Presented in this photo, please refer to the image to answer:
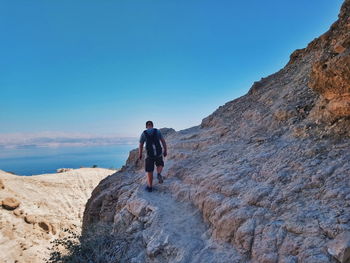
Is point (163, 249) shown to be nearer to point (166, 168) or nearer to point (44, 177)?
point (166, 168)

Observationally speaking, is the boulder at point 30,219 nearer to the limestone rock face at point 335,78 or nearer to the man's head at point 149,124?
the man's head at point 149,124

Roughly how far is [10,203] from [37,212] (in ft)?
6.80

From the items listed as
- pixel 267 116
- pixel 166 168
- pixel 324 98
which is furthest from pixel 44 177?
pixel 324 98

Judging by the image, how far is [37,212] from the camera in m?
21.2

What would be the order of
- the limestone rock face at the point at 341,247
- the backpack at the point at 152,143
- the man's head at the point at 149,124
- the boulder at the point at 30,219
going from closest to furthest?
1. the limestone rock face at the point at 341,247
2. the backpack at the point at 152,143
3. the man's head at the point at 149,124
4. the boulder at the point at 30,219

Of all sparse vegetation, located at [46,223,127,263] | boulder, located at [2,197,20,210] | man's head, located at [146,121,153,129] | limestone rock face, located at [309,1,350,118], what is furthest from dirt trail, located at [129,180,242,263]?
boulder, located at [2,197,20,210]

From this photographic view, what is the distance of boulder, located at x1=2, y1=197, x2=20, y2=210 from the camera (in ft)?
65.1

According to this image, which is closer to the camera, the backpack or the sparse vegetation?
the sparse vegetation

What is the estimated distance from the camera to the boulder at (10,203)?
19.8 meters

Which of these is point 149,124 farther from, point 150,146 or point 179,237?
point 179,237

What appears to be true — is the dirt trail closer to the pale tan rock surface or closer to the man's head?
the man's head

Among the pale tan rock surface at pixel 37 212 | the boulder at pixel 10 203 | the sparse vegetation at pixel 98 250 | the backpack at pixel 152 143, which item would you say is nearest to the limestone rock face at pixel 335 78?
the backpack at pixel 152 143

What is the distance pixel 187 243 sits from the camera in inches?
184

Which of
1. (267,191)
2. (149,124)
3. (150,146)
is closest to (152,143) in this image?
(150,146)
